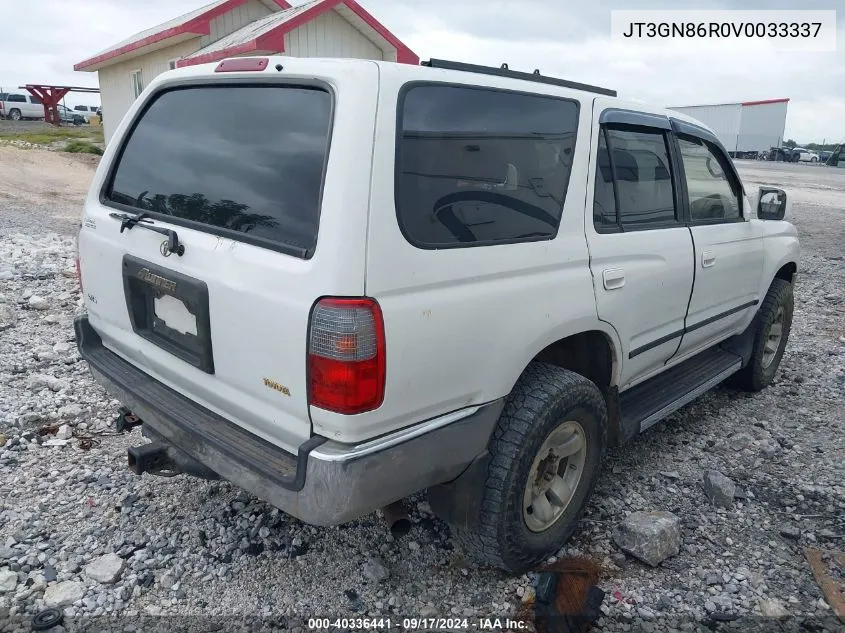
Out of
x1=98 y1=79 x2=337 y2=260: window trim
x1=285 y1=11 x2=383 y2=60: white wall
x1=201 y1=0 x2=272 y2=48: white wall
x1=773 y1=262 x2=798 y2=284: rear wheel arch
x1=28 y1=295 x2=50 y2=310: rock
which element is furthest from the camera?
x1=201 y1=0 x2=272 y2=48: white wall

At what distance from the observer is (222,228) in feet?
7.72

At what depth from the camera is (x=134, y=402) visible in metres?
2.72

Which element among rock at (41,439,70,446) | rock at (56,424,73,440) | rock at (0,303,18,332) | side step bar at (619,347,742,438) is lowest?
rock at (41,439,70,446)

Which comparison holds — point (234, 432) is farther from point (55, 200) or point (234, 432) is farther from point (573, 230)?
point (55, 200)

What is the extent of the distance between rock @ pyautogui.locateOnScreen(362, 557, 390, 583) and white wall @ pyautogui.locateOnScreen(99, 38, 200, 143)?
14.4 metres

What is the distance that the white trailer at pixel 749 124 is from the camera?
46.2m

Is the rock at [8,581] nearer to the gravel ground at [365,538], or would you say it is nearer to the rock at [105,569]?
the gravel ground at [365,538]

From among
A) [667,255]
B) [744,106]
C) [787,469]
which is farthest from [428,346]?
[744,106]

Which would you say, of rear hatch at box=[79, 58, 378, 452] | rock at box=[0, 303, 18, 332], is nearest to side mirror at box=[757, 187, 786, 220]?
rear hatch at box=[79, 58, 378, 452]

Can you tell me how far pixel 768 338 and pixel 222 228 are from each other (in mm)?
4017

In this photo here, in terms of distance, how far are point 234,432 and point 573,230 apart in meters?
1.56

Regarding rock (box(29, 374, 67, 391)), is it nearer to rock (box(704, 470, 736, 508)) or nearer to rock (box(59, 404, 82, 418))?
rock (box(59, 404, 82, 418))

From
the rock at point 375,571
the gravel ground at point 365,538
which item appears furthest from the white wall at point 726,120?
the rock at point 375,571

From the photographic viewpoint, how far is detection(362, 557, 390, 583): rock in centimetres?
272
